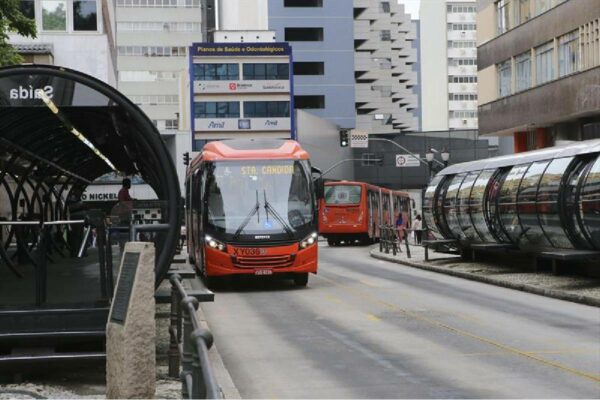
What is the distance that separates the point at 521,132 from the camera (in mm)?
48500

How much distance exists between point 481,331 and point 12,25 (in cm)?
1137

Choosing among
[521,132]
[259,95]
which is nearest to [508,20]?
[521,132]

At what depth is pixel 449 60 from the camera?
16850cm

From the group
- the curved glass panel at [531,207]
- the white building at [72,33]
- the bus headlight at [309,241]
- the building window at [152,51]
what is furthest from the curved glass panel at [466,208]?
the building window at [152,51]

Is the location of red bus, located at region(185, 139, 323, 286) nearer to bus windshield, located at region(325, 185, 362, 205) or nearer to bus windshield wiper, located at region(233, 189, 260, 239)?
bus windshield wiper, located at region(233, 189, 260, 239)

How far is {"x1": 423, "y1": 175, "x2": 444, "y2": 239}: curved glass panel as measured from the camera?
111 feet

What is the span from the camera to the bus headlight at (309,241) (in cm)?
2339

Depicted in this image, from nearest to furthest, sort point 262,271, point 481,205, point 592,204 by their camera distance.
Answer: point 592,204
point 262,271
point 481,205

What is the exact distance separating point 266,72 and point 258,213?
7639 cm

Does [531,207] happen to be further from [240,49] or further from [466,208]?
[240,49]

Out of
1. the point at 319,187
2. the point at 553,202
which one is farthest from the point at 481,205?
the point at 319,187

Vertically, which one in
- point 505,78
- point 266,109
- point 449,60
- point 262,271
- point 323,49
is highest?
point 449,60

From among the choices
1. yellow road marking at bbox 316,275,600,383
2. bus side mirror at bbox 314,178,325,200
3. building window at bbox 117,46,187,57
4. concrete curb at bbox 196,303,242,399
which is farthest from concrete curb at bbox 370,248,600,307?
building window at bbox 117,46,187,57

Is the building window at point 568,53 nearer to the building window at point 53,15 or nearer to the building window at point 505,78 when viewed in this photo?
the building window at point 505,78
